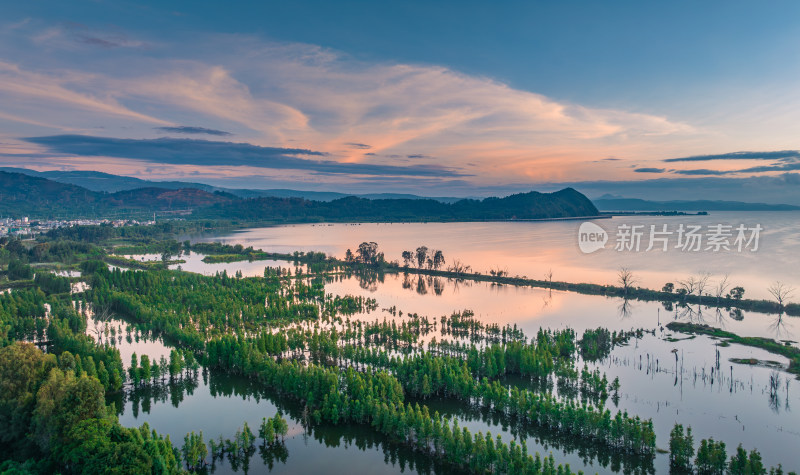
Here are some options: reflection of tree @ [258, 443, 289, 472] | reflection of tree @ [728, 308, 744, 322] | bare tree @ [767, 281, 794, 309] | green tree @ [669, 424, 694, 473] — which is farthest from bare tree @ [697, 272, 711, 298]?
reflection of tree @ [258, 443, 289, 472]

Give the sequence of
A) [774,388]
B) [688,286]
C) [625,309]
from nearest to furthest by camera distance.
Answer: [774,388] → [625,309] → [688,286]

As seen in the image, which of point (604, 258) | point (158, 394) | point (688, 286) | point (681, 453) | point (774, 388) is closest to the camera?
point (681, 453)

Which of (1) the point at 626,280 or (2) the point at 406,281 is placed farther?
(2) the point at 406,281

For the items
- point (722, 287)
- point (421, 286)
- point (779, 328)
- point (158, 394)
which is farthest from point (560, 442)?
point (722, 287)

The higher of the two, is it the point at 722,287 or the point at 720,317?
the point at 722,287

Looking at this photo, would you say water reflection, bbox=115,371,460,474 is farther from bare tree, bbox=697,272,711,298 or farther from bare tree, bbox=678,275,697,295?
bare tree, bbox=678,275,697,295

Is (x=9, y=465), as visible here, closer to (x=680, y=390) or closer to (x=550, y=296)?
(x=680, y=390)

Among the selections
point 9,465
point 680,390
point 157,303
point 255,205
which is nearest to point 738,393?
point 680,390

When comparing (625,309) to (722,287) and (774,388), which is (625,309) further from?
(774,388)

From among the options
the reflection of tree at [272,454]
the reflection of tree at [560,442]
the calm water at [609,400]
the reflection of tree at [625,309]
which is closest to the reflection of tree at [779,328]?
the calm water at [609,400]
